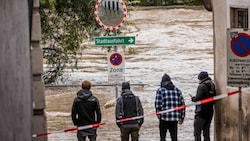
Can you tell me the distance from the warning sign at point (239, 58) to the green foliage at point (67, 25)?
519 inches

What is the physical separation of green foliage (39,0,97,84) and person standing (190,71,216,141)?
10.00 m

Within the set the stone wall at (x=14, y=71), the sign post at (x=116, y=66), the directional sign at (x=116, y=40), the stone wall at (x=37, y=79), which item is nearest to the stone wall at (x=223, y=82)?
the directional sign at (x=116, y=40)

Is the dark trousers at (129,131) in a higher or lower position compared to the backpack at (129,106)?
lower

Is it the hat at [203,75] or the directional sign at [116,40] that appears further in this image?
the directional sign at [116,40]

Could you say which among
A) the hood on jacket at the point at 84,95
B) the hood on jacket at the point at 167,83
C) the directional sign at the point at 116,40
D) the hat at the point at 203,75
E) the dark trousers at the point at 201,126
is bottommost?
the dark trousers at the point at 201,126

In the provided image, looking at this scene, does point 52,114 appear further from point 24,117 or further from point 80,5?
point 24,117

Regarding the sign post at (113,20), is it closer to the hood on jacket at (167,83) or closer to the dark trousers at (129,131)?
the hood on jacket at (167,83)

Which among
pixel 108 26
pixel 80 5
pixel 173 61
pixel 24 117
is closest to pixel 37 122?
pixel 24 117

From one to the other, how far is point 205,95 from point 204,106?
0.23 metres

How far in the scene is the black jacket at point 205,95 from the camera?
1491cm

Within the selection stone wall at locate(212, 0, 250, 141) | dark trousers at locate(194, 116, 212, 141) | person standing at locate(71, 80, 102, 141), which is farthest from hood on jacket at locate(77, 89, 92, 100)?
stone wall at locate(212, 0, 250, 141)

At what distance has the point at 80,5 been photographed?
25.0 m

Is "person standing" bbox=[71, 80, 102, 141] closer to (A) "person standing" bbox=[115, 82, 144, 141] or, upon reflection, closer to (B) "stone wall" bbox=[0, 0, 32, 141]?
(A) "person standing" bbox=[115, 82, 144, 141]

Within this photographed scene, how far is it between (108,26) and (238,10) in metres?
4.61
